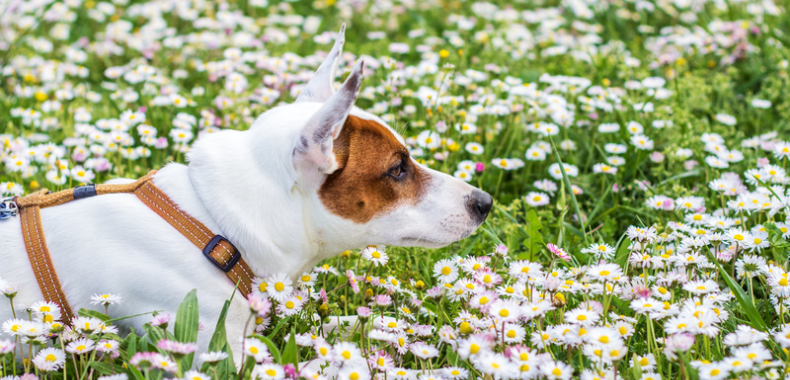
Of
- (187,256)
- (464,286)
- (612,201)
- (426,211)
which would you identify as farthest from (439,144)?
(187,256)

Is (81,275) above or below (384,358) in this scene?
above

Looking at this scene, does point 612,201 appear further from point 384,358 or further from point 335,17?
point 335,17

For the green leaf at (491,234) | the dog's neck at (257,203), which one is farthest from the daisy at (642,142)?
the dog's neck at (257,203)

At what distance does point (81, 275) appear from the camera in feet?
8.82

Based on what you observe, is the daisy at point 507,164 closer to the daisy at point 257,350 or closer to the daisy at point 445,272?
the daisy at point 445,272

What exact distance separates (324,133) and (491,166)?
2115 millimetres

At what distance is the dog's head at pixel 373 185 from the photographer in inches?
104

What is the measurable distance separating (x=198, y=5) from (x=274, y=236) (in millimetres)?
5047

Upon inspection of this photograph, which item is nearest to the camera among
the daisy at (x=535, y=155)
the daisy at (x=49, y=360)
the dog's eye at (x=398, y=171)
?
the daisy at (x=49, y=360)

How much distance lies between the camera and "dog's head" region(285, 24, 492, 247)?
8.70 feet

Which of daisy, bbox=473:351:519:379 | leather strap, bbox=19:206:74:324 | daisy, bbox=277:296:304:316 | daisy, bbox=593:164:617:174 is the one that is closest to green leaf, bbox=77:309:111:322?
leather strap, bbox=19:206:74:324

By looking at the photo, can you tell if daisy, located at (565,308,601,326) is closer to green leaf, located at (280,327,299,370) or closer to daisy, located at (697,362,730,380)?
daisy, located at (697,362,730,380)

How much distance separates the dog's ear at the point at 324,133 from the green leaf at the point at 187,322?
58cm

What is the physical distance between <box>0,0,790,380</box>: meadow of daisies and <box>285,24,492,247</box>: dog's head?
0.53 ft
